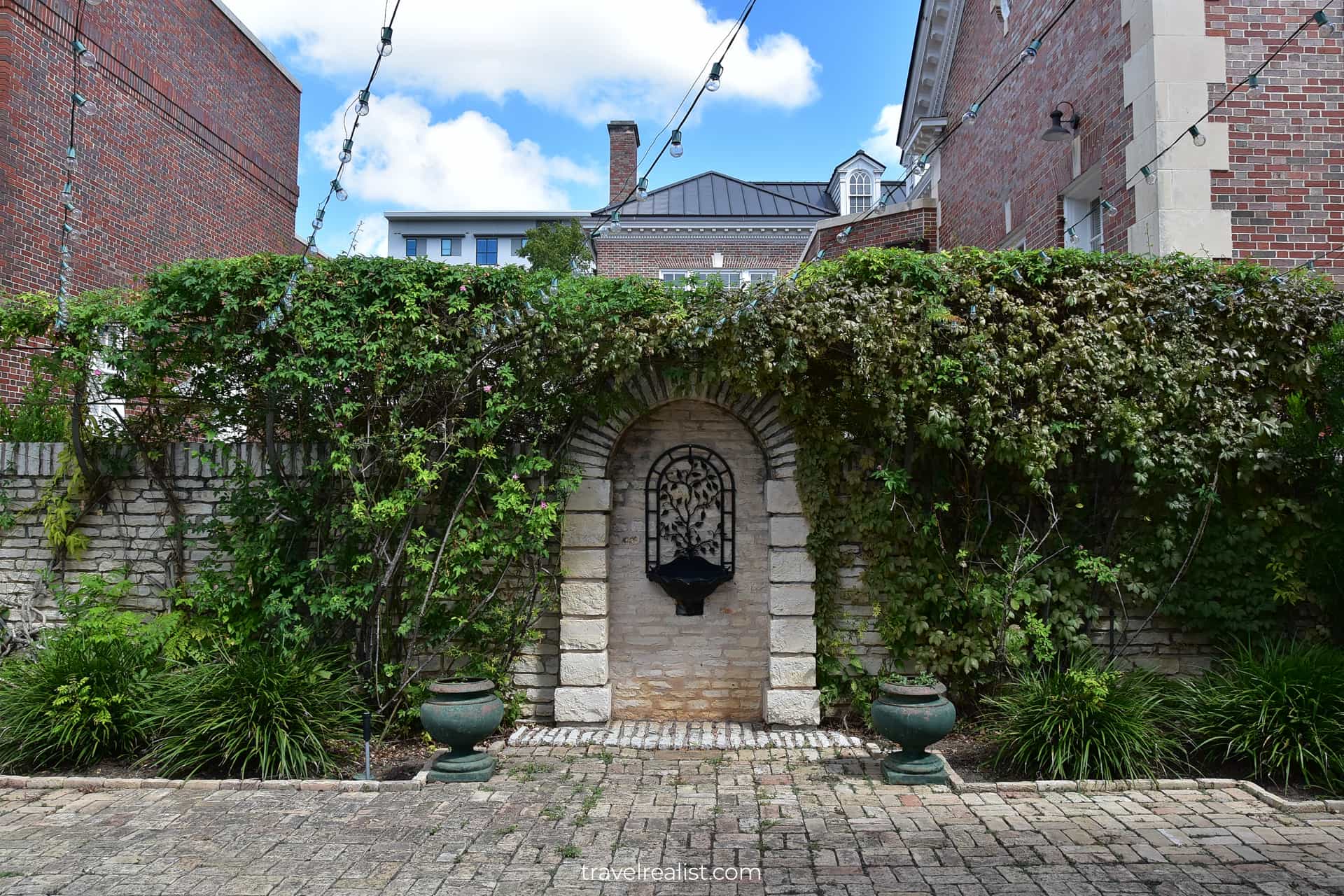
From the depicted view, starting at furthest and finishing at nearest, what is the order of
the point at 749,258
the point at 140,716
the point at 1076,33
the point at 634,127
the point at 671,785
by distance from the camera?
the point at 634,127 < the point at 749,258 < the point at 1076,33 < the point at 140,716 < the point at 671,785

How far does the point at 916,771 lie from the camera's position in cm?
541

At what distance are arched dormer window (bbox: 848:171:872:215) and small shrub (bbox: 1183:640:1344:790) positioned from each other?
17.6 m

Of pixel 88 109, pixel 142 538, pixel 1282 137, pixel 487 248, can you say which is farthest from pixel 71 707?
pixel 487 248

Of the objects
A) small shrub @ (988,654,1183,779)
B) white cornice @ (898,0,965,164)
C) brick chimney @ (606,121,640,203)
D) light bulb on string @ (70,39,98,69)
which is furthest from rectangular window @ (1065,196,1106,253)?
brick chimney @ (606,121,640,203)

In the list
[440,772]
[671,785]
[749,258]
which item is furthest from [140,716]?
[749,258]

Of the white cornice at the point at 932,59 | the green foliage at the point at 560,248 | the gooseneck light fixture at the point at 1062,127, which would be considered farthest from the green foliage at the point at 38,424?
the white cornice at the point at 932,59

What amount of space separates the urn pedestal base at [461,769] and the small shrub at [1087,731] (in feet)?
10.6

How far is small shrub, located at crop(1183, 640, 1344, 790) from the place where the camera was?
523cm

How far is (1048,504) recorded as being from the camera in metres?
6.35

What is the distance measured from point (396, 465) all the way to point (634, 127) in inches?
739

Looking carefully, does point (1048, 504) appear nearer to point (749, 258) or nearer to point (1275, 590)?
point (1275, 590)

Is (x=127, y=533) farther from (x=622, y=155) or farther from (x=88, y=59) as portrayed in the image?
(x=622, y=155)

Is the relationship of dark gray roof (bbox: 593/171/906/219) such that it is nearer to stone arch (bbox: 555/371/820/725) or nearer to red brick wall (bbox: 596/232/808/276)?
red brick wall (bbox: 596/232/808/276)

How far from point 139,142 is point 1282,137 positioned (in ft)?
44.1
